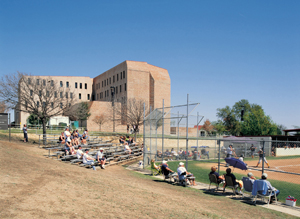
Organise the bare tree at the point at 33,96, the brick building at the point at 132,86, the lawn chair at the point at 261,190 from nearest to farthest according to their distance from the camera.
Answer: the lawn chair at the point at 261,190 → the bare tree at the point at 33,96 → the brick building at the point at 132,86

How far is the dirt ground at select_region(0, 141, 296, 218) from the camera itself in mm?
5652

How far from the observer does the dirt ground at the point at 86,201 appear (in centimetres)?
565

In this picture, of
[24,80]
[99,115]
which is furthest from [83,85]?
[24,80]

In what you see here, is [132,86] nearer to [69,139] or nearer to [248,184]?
[69,139]

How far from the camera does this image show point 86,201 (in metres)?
6.54

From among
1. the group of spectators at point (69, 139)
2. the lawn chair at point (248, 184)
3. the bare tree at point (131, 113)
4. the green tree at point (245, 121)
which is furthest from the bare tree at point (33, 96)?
the green tree at point (245, 121)

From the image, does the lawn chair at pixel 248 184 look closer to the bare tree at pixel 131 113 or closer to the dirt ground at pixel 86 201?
the dirt ground at pixel 86 201

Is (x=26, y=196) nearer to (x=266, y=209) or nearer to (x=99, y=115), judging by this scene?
(x=266, y=209)

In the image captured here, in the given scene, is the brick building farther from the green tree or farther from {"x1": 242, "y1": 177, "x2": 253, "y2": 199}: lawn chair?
{"x1": 242, "y1": 177, "x2": 253, "y2": 199}: lawn chair

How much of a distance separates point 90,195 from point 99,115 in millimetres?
54862

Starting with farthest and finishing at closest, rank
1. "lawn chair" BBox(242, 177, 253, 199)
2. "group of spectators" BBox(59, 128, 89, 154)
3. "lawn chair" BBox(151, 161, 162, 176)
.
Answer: "group of spectators" BBox(59, 128, 89, 154) → "lawn chair" BBox(151, 161, 162, 176) → "lawn chair" BBox(242, 177, 253, 199)

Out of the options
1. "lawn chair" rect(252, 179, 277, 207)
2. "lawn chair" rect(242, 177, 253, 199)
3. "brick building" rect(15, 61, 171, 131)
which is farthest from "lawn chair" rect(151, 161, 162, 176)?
"brick building" rect(15, 61, 171, 131)

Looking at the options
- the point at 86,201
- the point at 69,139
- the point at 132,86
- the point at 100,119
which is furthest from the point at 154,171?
the point at 132,86

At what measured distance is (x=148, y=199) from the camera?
763 cm
